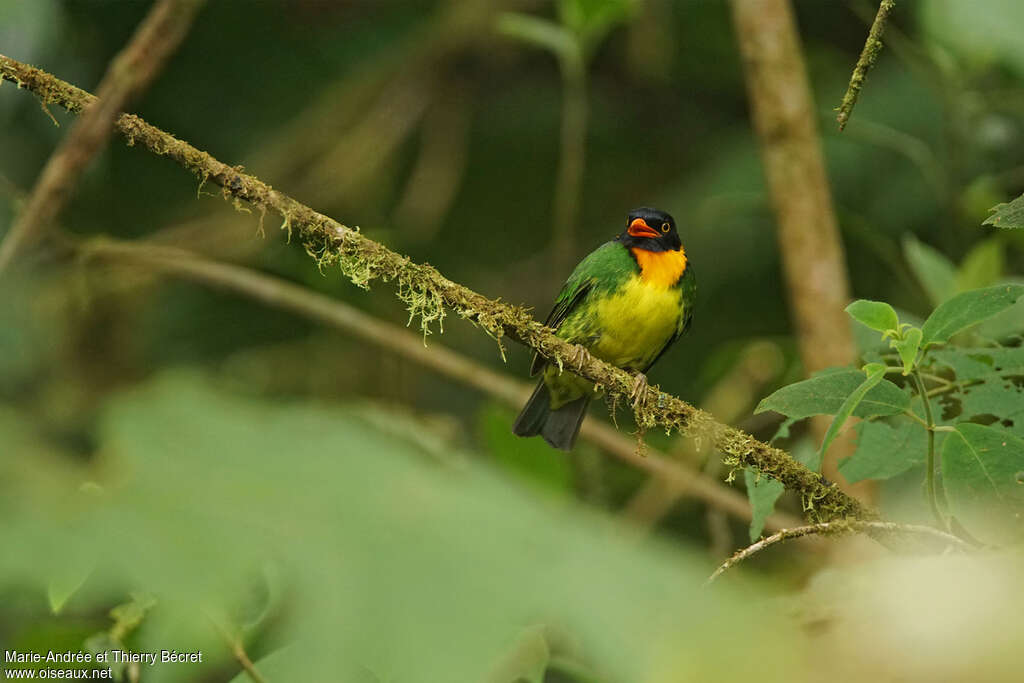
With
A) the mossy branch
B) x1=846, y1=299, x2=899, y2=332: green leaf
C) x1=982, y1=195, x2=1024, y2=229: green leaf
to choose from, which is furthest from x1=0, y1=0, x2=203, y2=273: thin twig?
x1=982, y1=195, x2=1024, y2=229: green leaf

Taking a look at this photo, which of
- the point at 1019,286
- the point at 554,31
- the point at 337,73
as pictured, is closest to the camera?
the point at 1019,286

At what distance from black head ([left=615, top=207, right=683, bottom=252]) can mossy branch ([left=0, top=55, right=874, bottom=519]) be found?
2.01m

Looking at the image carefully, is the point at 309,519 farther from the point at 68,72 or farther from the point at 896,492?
the point at 68,72

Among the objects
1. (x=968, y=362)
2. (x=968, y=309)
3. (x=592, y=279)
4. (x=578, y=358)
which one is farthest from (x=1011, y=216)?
(x=592, y=279)

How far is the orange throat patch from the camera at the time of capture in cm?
431

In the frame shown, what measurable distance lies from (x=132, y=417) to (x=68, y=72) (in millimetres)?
5526

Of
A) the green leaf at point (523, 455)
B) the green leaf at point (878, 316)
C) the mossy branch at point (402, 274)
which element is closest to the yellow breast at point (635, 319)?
the green leaf at point (523, 455)

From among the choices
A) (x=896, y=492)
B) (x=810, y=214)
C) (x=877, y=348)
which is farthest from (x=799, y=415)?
(x=810, y=214)

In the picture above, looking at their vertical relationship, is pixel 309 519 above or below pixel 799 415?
below

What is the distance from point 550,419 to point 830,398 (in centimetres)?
273

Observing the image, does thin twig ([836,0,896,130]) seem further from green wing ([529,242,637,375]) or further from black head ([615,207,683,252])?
black head ([615,207,683,252])

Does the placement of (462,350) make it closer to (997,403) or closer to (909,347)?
(997,403)

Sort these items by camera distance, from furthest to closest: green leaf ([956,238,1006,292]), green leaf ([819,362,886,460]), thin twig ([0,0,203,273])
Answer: green leaf ([956,238,1006,292]) < thin twig ([0,0,203,273]) < green leaf ([819,362,886,460])

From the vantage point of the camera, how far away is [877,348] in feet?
8.19
